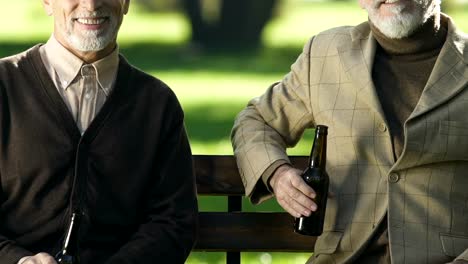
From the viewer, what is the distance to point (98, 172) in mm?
5648

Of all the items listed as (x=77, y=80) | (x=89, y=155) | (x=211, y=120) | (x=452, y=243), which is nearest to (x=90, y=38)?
(x=77, y=80)

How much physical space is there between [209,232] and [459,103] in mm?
1206

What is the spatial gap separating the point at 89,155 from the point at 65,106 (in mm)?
204

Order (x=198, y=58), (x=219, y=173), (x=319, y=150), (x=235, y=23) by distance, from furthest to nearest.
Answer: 1. (x=235, y=23)
2. (x=198, y=58)
3. (x=219, y=173)
4. (x=319, y=150)

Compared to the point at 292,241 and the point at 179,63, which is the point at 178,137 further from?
the point at 179,63

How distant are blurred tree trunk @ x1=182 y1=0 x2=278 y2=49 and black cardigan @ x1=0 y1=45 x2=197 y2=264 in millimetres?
25901

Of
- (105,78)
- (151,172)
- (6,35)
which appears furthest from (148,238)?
(6,35)

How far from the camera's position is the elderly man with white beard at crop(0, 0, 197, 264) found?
18.3 ft

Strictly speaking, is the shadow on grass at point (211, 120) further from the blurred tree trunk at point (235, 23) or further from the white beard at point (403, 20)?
the blurred tree trunk at point (235, 23)

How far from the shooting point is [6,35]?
3019 cm

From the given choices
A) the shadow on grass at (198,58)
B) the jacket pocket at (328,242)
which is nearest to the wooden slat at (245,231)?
the jacket pocket at (328,242)

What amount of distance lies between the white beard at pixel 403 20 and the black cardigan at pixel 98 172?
85 cm

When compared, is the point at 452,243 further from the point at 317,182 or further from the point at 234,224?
the point at 234,224

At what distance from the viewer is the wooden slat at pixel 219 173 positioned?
20.4ft
